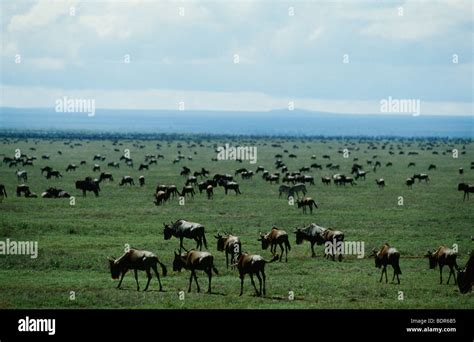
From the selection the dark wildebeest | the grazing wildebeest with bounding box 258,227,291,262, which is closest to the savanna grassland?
the dark wildebeest

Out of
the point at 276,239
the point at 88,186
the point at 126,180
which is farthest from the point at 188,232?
the point at 126,180

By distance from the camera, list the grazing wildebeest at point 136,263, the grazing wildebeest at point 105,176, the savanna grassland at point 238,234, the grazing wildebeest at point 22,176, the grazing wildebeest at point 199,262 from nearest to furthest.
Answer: the savanna grassland at point 238,234 < the grazing wildebeest at point 199,262 < the grazing wildebeest at point 136,263 < the grazing wildebeest at point 105,176 < the grazing wildebeest at point 22,176

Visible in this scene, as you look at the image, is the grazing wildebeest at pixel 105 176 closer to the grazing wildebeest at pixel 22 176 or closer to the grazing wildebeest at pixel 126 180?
the grazing wildebeest at pixel 126 180

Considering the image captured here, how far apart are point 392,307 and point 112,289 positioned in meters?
7.35

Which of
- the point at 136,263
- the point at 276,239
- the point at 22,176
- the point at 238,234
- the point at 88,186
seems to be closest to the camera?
the point at 136,263

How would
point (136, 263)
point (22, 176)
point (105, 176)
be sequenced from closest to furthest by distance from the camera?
point (136, 263) < point (105, 176) < point (22, 176)

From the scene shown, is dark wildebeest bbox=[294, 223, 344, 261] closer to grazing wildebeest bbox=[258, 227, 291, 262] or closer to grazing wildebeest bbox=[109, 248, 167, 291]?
grazing wildebeest bbox=[258, 227, 291, 262]

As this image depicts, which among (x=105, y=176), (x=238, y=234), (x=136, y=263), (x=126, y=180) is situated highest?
(x=105, y=176)

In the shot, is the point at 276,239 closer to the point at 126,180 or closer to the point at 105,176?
the point at 126,180

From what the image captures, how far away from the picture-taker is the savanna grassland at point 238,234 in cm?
2000

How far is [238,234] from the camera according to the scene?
31.0 meters

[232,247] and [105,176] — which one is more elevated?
[105,176]

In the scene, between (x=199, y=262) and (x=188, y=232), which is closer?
(x=199, y=262)

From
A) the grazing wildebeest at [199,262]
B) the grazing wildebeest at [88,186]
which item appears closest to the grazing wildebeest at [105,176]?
the grazing wildebeest at [88,186]
